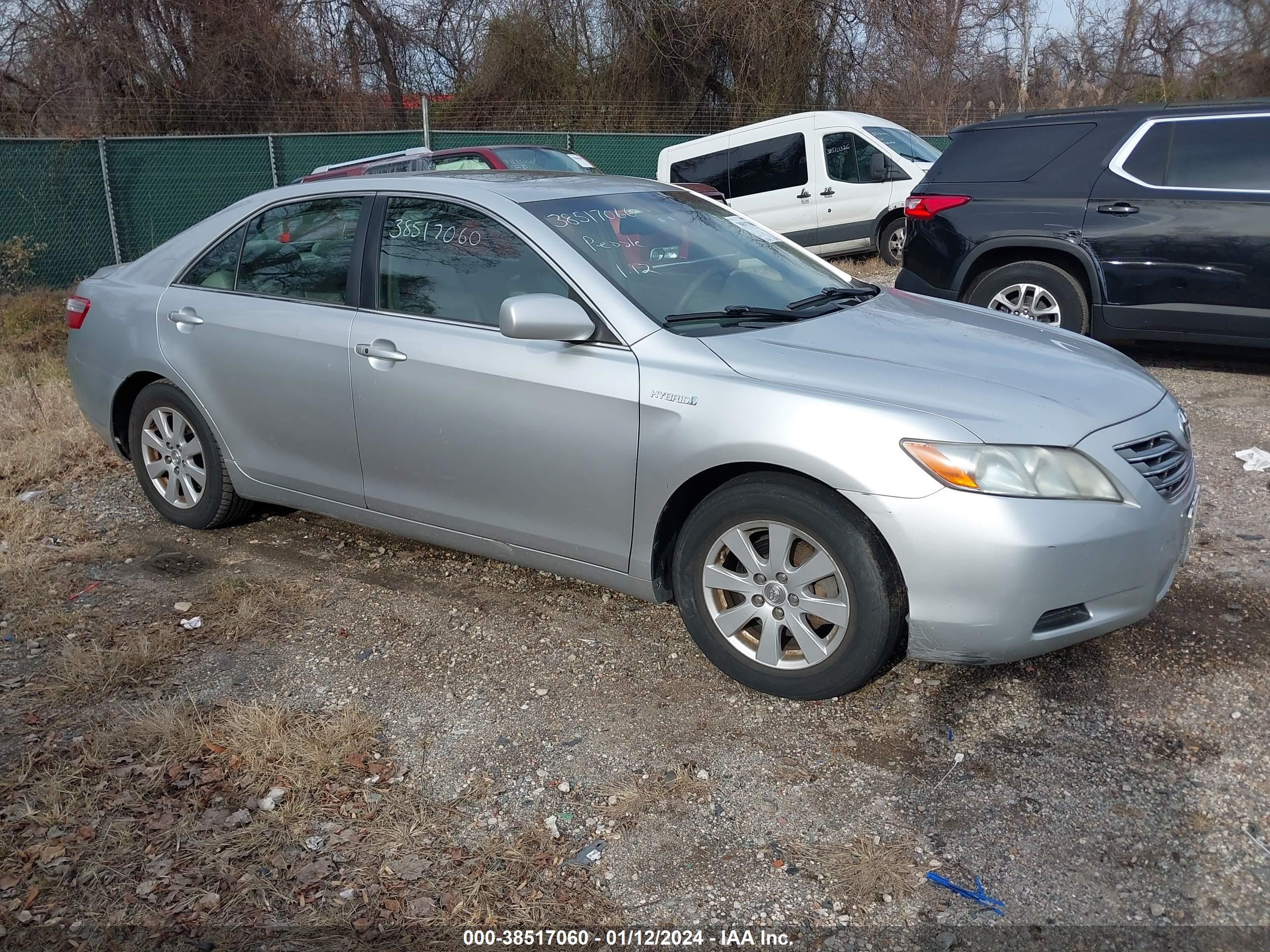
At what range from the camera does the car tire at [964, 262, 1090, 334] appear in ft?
23.5

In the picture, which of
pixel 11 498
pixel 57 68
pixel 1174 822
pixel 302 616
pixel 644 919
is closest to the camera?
pixel 644 919

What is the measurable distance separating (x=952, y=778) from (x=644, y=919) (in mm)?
1052

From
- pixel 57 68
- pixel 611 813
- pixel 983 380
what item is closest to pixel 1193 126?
pixel 983 380

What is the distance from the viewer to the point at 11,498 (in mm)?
5668

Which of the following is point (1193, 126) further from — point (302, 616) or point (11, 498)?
point (11, 498)

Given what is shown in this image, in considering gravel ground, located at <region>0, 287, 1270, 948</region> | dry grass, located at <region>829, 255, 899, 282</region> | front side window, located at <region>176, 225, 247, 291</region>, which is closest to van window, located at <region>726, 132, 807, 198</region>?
dry grass, located at <region>829, 255, 899, 282</region>

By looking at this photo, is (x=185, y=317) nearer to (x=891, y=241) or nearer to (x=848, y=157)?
(x=891, y=241)

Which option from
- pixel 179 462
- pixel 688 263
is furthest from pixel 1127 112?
pixel 179 462

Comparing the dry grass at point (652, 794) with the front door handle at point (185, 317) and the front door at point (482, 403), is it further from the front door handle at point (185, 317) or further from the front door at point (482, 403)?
the front door handle at point (185, 317)

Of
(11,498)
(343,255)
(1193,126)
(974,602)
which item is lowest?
(11,498)

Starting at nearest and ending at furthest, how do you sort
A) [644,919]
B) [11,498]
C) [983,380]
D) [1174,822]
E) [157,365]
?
1. [644,919]
2. [1174,822]
3. [983,380]
4. [157,365]
5. [11,498]

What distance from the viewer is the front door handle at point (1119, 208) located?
6867 mm

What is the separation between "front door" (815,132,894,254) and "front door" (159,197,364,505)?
983 cm

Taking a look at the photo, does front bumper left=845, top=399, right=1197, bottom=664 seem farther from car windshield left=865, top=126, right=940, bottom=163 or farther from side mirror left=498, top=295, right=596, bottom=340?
car windshield left=865, top=126, right=940, bottom=163
